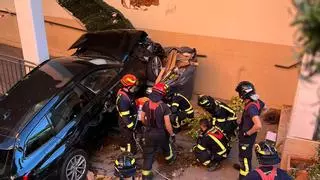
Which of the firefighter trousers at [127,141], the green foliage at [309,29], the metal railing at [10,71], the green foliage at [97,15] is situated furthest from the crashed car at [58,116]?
the green foliage at [309,29]

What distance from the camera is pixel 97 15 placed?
34.7ft

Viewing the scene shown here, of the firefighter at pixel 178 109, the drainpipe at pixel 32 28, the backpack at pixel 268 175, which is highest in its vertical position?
the drainpipe at pixel 32 28

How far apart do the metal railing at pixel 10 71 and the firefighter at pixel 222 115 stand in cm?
428

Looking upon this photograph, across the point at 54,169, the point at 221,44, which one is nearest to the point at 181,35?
the point at 221,44

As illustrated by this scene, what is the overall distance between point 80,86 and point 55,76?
483 millimetres

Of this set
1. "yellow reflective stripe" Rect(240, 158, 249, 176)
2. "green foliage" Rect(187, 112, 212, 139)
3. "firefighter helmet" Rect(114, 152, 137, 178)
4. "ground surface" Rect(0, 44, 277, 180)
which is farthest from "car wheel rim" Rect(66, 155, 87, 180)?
"yellow reflective stripe" Rect(240, 158, 249, 176)

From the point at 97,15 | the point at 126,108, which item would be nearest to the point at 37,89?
the point at 126,108

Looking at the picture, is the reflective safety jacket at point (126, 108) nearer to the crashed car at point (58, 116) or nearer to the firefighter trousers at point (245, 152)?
the crashed car at point (58, 116)

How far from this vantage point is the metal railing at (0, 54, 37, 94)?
9.09m

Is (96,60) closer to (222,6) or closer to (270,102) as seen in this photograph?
(222,6)

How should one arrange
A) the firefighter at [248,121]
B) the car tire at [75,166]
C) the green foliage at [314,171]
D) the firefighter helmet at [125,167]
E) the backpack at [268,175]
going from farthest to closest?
the car tire at [75,166]
the firefighter at [248,121]
the green foliage at [314,171]
the firefighter helmet at [125,167]
the backpack at [268,175]

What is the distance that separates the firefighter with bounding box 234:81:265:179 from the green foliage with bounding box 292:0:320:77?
4.05 m

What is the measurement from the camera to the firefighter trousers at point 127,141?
7.23 meters

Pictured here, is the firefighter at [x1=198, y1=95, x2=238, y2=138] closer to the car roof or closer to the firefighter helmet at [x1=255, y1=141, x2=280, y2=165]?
the firefighter helmet at [x1=255, y1=141, x2=280, y2=165]
